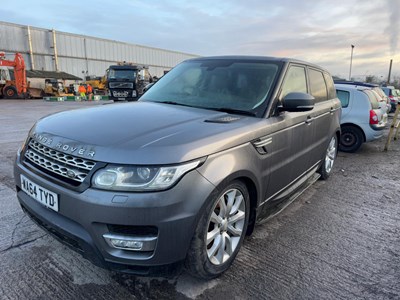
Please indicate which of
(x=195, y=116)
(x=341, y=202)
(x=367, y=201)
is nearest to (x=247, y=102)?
(x=195, y=116)

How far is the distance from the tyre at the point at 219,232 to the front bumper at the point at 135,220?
4.5 inches

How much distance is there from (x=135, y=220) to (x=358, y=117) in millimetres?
6904

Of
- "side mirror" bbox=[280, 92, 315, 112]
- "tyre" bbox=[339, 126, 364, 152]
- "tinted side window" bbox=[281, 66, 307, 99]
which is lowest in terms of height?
"tyre" bbox=[339, 126, 364, 152]

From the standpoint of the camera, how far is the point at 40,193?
2211 millimetres

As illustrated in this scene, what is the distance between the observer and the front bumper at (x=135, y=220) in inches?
72.7

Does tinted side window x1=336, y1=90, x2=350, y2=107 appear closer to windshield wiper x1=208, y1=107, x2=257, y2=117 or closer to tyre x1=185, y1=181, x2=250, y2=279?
windshield wiper x1=208, y1=107, x2=257, y2=117

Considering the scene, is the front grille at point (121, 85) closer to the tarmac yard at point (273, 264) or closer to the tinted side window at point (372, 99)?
the tinted side window at point (372, 99)

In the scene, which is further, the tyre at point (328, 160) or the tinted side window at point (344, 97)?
the tinted side window at point (344, 97)

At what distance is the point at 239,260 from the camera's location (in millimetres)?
2740

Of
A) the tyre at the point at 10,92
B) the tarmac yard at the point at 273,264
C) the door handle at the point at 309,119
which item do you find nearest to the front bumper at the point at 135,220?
the tarmac yard at the point at 273,264

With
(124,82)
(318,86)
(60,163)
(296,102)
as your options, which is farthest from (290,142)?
(124,82)

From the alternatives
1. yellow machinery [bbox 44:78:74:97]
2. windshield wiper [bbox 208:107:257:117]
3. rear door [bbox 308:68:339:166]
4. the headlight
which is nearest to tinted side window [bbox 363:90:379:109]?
rear door [bbox 308:68:339:166]

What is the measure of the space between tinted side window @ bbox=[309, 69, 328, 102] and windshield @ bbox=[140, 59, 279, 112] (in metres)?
1.03

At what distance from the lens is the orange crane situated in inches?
968
